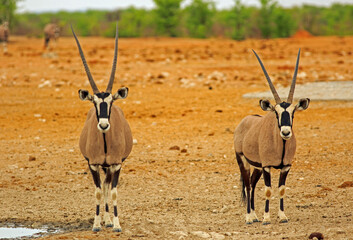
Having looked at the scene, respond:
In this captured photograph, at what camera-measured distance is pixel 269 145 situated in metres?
7.23

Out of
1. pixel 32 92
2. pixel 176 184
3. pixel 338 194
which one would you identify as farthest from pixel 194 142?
pixel 32 92

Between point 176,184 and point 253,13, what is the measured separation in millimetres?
40437

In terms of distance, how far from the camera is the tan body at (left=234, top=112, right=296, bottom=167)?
721cm

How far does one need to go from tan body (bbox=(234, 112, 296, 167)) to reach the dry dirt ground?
0.79 m

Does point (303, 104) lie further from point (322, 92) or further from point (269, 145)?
point (322, 92)

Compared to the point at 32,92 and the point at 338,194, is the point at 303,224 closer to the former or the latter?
the point at 338,194

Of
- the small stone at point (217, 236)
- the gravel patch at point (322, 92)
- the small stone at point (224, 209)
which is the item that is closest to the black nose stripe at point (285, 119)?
the small stone at point (217, 236)

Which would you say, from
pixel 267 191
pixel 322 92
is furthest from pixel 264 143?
pixel 322 92

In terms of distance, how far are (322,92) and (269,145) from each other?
33.5 ft

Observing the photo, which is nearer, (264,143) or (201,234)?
(201,234)

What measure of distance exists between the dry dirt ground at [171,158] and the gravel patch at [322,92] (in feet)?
1.06

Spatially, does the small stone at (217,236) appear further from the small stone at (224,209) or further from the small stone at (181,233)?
the small stone at (224,209)

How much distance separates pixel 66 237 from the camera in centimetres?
687

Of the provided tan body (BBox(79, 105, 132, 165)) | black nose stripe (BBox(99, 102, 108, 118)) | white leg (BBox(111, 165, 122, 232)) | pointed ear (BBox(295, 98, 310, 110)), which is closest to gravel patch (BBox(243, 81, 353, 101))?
pointed ear (BBox(295, 98, 310, 110))
